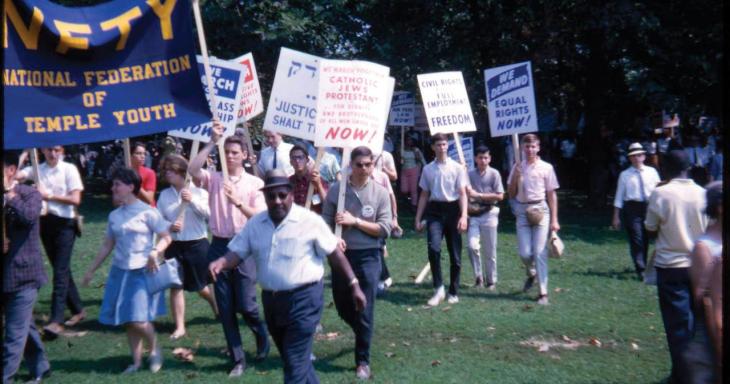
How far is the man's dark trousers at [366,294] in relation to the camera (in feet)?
23.6

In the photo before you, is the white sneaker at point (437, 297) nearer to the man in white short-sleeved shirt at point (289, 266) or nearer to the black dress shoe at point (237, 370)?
the black dress shoe at point (237, 370)

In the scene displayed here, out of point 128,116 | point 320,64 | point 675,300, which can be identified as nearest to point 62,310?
point 128,116

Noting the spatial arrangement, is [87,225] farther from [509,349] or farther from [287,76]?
[509,349]

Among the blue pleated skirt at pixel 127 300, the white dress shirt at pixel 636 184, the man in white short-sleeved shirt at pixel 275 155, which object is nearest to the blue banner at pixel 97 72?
the blue pleated skirt at pixel 127 300

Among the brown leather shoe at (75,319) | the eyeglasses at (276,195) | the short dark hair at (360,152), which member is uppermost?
the short dark hair at (360,152)

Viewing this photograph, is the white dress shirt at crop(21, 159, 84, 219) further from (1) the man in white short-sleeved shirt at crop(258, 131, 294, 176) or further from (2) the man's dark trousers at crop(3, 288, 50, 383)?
(1) the man in white short-sleeved shirt at crop(258, 131, 294, 176)

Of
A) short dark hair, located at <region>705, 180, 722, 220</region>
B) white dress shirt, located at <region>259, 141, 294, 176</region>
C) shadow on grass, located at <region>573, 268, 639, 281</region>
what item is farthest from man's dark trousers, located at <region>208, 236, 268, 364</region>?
shadow on grass, located at <region>573, 268, 639, 281</region>

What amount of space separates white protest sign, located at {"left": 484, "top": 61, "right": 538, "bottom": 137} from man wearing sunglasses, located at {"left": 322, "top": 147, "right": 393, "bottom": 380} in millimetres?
4258

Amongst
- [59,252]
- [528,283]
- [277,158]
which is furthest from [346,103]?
[528,283]

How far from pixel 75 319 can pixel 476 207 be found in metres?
5.26

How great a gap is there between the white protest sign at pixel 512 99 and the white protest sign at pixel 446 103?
491 mm

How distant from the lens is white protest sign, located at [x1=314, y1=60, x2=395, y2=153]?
7.72 m

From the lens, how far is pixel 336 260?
608 cm

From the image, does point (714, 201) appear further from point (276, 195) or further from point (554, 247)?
point (554, 247)
